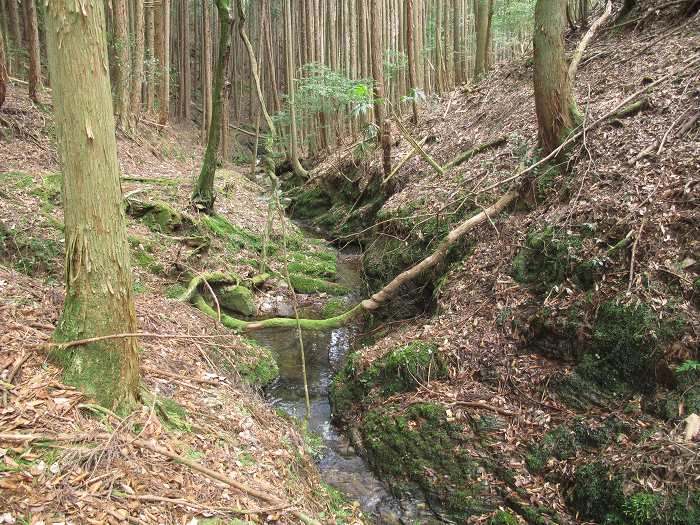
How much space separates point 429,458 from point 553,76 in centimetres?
517

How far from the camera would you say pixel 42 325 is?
12.4 feet

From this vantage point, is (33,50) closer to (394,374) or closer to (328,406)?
(328,406)

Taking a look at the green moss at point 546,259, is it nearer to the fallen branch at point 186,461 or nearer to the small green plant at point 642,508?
the small green plant at point 642,508

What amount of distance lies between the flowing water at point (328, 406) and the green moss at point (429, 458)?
0.21m

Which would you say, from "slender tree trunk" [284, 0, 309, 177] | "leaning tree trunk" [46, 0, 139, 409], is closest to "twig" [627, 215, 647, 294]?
"leaning tree trunk" [46, 0, 139, 409]

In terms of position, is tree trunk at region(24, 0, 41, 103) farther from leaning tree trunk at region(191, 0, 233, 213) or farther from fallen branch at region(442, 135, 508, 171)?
fallen branch at region(442, 135, 508, 171)

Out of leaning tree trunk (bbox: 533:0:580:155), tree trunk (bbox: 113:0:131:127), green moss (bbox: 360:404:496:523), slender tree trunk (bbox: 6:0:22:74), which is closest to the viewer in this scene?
green moss (bbox: 360:404:496:523)

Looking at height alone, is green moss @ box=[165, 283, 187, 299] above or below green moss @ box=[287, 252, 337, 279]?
above

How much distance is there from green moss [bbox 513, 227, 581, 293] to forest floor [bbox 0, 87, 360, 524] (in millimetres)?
3353

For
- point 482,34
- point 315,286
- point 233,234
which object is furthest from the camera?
point 482,34

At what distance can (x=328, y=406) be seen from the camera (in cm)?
656

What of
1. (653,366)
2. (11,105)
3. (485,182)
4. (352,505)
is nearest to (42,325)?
(352,505)

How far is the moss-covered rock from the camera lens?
8609mm

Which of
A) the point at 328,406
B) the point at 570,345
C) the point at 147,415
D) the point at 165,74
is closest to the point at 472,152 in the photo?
the point at 570,345
